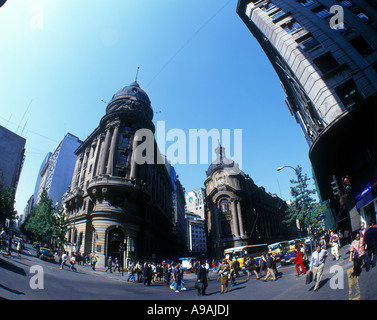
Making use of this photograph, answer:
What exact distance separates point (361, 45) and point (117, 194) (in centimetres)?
3188

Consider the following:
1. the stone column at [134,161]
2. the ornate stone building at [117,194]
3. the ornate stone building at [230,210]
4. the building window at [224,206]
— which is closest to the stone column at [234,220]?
the ornate stone building at [230,210]

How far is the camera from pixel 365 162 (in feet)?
40.4

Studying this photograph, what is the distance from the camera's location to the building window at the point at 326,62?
16.5 meters

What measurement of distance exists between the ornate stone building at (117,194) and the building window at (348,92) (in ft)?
82.7

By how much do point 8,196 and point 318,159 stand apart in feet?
177

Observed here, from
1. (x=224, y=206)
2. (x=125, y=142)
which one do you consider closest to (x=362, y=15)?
(x=125, y=142)

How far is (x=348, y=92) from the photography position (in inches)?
590

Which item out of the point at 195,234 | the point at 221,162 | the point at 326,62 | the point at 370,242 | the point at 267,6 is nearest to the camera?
the point at 370,242

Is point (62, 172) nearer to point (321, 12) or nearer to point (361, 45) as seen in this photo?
point (321, 12)

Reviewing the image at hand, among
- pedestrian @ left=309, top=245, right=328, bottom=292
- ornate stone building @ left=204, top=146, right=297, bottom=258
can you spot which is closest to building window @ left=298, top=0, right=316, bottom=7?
pedestrian @ left=309, top=245, right=328, bottom=292

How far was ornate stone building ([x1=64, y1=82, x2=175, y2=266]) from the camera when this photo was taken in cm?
2589
